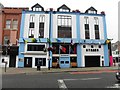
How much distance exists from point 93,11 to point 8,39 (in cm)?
1918

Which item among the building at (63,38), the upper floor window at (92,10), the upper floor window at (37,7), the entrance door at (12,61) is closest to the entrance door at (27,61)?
the building at (63,38)

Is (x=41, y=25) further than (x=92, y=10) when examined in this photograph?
No

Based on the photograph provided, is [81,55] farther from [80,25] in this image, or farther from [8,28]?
[8,28]

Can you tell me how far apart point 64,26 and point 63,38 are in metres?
2.78

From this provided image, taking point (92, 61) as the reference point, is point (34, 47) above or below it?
above

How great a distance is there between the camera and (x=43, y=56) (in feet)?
144

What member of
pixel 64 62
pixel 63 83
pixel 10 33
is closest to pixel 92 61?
pixel 64 62

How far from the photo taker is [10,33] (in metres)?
45.4

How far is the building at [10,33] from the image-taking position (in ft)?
144

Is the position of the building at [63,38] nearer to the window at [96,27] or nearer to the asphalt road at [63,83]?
the window at [96,27]

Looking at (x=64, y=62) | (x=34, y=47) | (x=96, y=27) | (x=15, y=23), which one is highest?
(x=15, y=23)

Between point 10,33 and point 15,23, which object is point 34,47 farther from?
point 15,23

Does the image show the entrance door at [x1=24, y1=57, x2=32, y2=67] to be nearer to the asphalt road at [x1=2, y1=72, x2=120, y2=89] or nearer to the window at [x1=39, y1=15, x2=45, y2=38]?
the window at [x1=39, y1=15, x2=45, y2=38]

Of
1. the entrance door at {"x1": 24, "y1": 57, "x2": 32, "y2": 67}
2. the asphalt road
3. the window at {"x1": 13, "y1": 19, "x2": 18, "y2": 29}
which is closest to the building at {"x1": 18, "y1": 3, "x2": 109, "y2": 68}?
the entrance door at {"x1": 24, "y1": 57, "x2": 32, "y2": 67}
